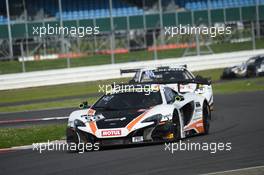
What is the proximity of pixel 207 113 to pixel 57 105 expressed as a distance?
1316 centimetres

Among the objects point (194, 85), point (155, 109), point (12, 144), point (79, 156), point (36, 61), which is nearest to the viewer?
point (79, 156)

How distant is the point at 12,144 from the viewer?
15.1 metres

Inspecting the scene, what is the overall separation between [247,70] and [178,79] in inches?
720

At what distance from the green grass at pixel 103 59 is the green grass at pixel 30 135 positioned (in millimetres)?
18787

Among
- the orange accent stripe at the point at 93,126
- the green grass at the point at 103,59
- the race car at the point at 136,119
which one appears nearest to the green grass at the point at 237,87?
the green grass at the point at 103,59

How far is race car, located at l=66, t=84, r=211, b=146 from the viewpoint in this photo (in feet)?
41.5

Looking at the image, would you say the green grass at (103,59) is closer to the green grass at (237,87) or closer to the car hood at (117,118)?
the green grass at (237,87)

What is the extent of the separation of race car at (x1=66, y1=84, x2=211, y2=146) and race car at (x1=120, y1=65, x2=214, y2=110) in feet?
12.8

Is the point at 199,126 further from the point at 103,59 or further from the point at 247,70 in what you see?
A: the point at 103,59

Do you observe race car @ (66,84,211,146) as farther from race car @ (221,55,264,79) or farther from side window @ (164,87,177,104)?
race car @ (221,55,264,79)

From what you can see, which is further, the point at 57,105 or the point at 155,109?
the point at 57,105

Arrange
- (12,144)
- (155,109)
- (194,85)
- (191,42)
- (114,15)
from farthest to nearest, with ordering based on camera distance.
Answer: (114,15) → (191,42) → (194,85) → (12,144) → (155,109)

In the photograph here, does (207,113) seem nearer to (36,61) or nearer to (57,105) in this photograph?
(57,105)

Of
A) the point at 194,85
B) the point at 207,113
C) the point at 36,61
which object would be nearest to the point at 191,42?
the point at 36,61
